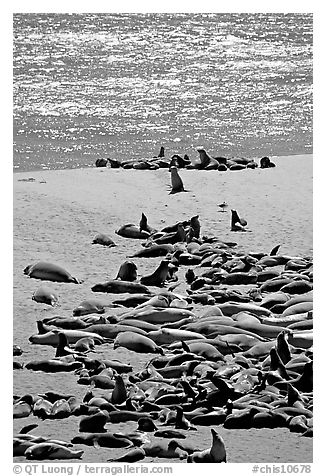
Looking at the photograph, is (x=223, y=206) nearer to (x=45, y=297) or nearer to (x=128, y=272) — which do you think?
(x=128, y=272)

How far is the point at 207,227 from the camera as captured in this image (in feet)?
31.3

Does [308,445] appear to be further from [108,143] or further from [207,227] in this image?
[108,143]

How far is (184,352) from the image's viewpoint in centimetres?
700

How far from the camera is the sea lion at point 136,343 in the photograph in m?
7.14

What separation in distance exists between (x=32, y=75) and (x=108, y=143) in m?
1.37

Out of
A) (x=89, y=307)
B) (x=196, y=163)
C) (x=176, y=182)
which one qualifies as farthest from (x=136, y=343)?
(x=196, y=163)

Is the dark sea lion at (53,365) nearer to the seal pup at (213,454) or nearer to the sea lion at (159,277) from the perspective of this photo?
the seal pup at (213,454)

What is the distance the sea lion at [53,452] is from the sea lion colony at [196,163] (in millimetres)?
5536

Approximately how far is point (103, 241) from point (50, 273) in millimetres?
898

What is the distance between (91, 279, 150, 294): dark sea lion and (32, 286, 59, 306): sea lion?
0.35m

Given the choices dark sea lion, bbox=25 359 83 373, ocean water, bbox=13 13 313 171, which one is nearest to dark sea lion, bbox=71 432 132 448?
dark sea lion, bbox=25 359 83 373

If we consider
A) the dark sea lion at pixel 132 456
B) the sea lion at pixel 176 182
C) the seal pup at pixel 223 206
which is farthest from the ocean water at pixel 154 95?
the dark sea lion at pixel 132 456
